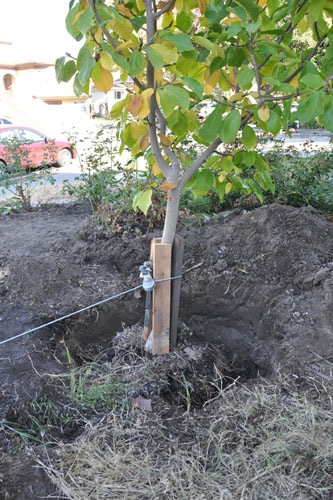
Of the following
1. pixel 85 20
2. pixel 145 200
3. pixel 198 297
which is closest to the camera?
pixel 85 20

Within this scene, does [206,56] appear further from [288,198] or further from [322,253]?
[288,198]

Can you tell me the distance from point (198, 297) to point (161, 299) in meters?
0.74

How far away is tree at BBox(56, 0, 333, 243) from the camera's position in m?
1.77

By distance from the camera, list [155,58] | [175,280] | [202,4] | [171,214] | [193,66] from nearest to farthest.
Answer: [155,58]
[202,4]
[193,66]
[171,214]
[175,280]

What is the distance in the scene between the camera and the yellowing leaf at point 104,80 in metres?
1.92

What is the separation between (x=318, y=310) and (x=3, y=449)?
204cm

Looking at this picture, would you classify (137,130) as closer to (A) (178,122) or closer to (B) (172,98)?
(A) (178,122)

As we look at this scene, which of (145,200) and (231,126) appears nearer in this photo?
(231,126)

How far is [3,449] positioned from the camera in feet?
7.11

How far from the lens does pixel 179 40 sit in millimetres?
1731

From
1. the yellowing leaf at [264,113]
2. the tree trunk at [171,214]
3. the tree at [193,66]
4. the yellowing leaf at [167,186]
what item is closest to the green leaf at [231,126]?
the tree at [193,66]

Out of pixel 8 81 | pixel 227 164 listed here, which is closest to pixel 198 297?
pixel 227 164

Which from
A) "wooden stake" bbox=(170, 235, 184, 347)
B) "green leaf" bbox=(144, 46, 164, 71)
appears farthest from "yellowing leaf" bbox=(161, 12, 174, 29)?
"wooden stake" bbox=(170, 235, 184, 347)

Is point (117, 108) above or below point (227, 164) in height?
above
